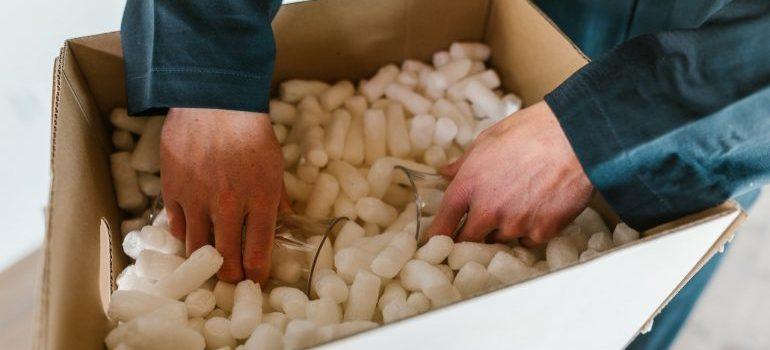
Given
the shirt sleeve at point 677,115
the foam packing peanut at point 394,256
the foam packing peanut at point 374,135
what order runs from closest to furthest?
the shirt sleeve at point 677,115 < the foam packing peanut at point 394,256 < the foam packing peanut at point 374,135

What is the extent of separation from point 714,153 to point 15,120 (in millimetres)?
1100

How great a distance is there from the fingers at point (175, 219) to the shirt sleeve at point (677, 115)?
0.38 m

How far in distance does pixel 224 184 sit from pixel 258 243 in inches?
2.7

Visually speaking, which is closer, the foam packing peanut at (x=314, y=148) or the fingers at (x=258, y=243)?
the fingers at (x=258, y=243)

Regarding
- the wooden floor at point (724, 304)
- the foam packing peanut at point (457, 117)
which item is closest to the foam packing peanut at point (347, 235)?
the foam packing peanut at point (457, 117)

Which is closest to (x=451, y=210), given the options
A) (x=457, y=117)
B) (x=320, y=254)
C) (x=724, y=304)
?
(x=320, y=254)

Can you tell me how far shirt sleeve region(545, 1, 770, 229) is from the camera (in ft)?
1.69

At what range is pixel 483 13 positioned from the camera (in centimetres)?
92

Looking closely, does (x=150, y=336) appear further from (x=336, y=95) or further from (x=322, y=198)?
(x=336, y=95)

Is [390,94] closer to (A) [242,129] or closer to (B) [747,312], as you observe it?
(A) [242,129]

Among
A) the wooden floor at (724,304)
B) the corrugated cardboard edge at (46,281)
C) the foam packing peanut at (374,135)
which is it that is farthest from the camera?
the wooden floor at (724,304)

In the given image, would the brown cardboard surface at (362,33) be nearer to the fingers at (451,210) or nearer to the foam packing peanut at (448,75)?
the foam packing peanut at (448,75)

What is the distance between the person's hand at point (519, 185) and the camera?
601 mm

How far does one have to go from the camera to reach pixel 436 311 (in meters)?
0.42
